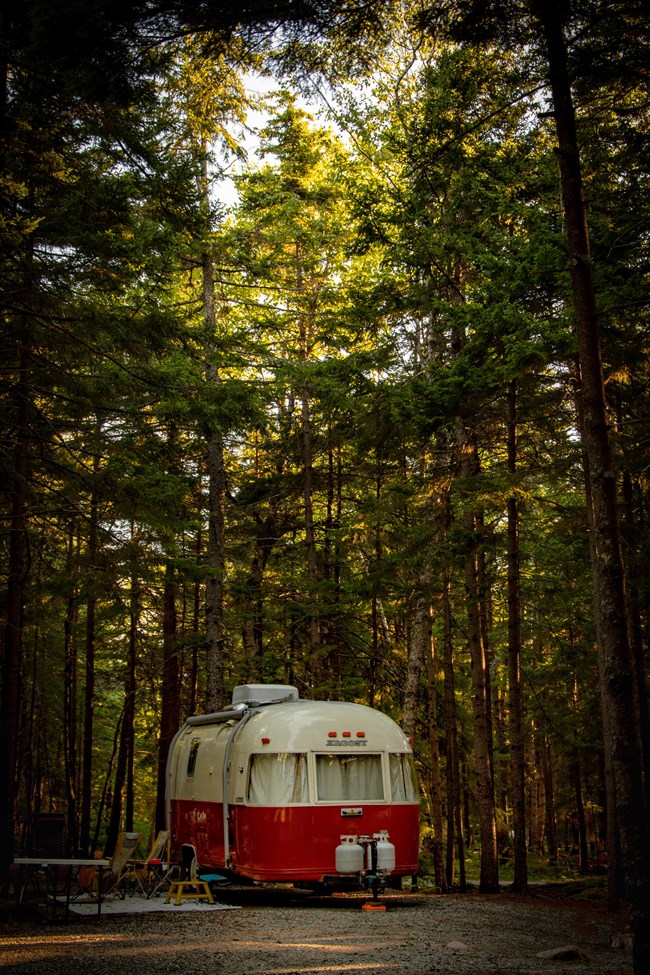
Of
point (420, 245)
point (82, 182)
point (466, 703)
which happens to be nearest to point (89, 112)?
point (82, 182)

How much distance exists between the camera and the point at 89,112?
39.2 feet

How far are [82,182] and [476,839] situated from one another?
3680 centimetres

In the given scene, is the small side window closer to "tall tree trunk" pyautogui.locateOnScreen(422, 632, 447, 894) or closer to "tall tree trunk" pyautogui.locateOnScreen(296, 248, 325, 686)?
"tall tree trunk" pyautogui.locateOnScreen(296, 248, 325, 686)

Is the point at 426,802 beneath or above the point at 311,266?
beneath

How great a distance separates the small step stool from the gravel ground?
761 mm

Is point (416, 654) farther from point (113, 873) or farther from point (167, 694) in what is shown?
point (113, 873)

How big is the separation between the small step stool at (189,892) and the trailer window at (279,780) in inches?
59.3

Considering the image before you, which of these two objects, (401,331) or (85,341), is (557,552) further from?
(85,341)

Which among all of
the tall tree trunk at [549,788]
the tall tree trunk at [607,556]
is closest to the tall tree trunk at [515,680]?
the tall tree trunk at [607,556]

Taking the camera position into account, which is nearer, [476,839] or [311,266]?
[311,266]

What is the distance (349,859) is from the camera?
12.6 m

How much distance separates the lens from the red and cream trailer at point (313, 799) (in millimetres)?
12734

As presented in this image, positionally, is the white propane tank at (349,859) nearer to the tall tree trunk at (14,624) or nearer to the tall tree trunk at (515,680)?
the tall tree trunk at (515,680)

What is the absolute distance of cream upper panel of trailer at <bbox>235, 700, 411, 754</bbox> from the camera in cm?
1333
